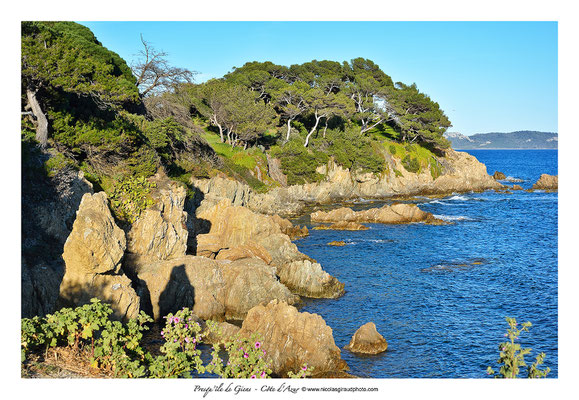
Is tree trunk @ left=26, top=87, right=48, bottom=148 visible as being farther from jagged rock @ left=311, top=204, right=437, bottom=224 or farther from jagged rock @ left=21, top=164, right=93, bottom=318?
jagged rock @ left=311, top=204, right=437, bottom=224

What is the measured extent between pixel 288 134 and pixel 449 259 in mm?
45058

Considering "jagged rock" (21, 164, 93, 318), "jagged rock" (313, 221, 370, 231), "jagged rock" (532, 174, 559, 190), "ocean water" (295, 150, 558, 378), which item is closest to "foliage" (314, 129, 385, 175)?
"ocean water" (295, 150, 558, 378)

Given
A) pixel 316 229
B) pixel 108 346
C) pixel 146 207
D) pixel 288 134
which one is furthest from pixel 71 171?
pixel 288 134

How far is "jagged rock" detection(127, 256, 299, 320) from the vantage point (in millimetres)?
24875

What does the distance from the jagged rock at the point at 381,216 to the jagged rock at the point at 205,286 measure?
29.1 m

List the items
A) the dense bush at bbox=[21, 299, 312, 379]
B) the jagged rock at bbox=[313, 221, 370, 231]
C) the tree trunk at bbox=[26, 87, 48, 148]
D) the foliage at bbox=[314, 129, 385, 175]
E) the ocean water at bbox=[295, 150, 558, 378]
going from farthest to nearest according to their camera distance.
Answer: the foliage at bbox=[314, 129, 385, 175] < the jagged rock at bbox=[313, 221, 370, 231] < the tree trunk at bbox=[26, 87, 48, 148] < the ocean water at bbox=[295, 150, 558, 378] < the dense bush at bbox=[21, 299, 312, 379]

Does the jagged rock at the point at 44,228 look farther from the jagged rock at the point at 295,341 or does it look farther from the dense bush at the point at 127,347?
the jagged rock at the point at 295,341

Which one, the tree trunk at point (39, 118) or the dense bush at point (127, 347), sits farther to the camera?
the tree trunk at point (39, 118)

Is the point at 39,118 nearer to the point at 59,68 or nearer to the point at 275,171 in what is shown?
the point at 59,68

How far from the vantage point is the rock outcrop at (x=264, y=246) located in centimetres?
3106

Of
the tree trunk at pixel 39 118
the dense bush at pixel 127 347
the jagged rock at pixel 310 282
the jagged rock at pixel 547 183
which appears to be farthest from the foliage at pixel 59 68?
the jagged rock at pixel 547 183

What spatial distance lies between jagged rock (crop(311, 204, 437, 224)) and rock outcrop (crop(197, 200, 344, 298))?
18.2m

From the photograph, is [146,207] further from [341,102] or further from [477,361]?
[341,102]

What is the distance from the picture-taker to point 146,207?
96.4ft
